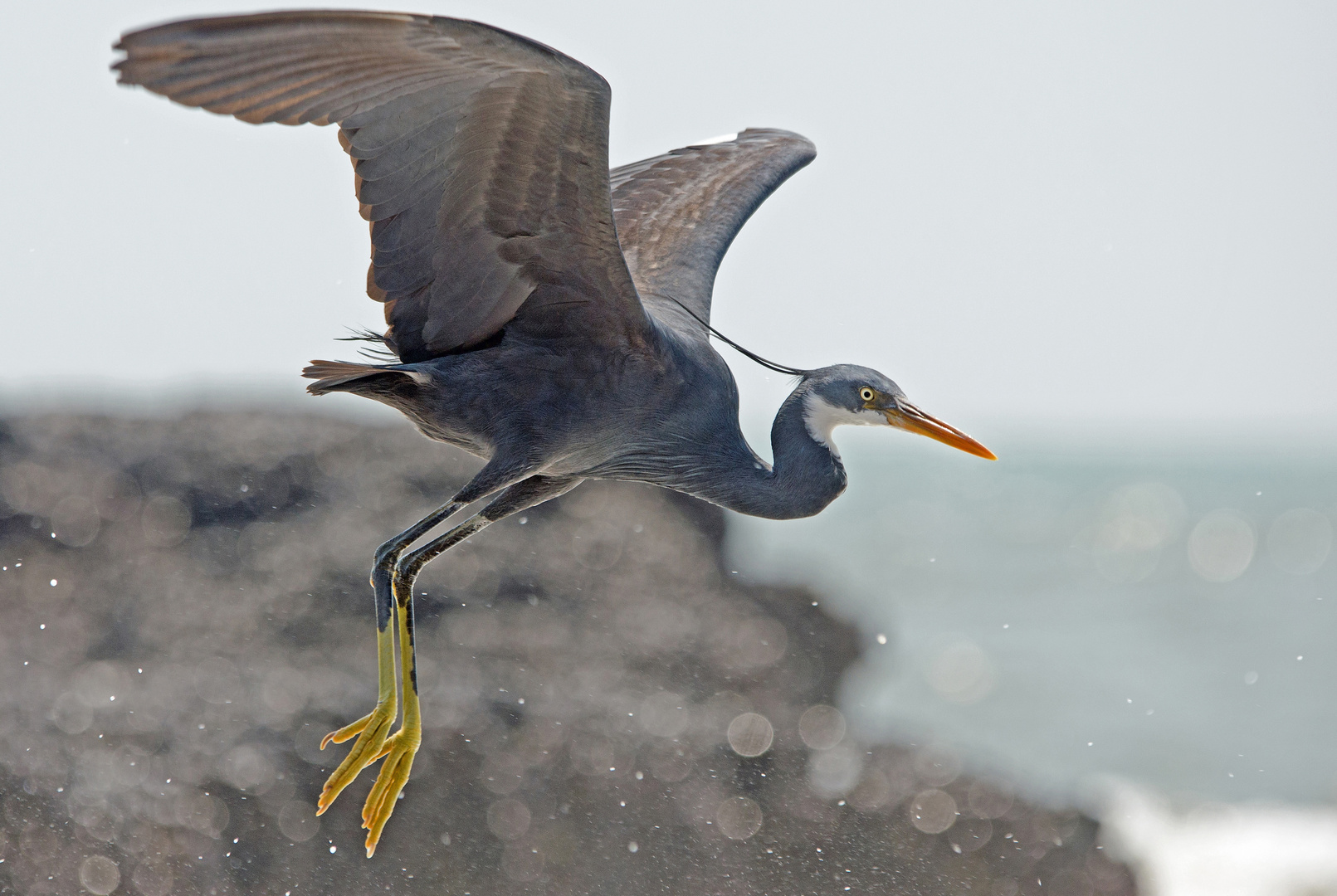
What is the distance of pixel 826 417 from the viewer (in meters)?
4.01

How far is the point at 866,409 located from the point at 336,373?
1689 millimetres

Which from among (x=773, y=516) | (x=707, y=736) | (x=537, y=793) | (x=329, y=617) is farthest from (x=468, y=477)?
(x=773, y=516)

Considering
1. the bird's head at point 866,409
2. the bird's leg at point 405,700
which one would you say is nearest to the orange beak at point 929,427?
the bird's head at point 866,409

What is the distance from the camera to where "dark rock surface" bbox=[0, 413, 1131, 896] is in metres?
5.13

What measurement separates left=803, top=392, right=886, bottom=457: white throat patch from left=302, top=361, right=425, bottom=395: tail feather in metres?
1.31

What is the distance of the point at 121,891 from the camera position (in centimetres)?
465

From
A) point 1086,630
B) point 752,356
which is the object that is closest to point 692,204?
point 752,356

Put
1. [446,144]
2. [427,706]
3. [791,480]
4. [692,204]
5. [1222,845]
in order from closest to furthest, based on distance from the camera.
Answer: [446,144] → [791,480] → [692,204] → [427,706] → [1222,845]

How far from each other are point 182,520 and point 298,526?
87 cm

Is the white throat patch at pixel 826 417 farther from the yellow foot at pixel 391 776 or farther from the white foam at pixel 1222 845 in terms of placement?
the white foam at pixel 1222 845

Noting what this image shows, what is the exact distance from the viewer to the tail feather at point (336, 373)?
11.8 ft

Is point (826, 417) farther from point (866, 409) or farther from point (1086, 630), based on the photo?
point (1086, 630)

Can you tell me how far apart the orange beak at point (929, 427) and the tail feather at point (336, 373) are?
159 cm

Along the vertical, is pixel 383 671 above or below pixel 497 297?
below
